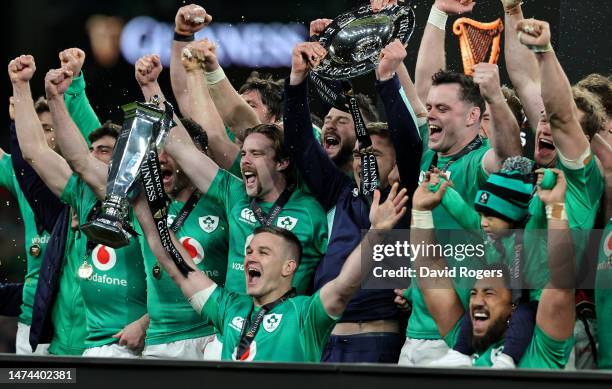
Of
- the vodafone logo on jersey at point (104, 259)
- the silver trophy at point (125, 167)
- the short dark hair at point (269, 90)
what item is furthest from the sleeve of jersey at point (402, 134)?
the vodafone logo on jersey at point (104, 259)

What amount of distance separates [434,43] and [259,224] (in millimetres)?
1064

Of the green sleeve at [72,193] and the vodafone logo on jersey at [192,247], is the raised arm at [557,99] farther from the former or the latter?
the green sleeve at [72,193]

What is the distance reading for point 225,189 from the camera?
5.02m

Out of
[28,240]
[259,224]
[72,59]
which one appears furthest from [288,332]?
[28,240]

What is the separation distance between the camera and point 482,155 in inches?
172

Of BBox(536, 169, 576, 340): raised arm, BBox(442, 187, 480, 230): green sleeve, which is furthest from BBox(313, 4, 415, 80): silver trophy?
BBox(536, 169, 576, 340): raised arm

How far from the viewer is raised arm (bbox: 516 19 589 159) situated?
394 cm

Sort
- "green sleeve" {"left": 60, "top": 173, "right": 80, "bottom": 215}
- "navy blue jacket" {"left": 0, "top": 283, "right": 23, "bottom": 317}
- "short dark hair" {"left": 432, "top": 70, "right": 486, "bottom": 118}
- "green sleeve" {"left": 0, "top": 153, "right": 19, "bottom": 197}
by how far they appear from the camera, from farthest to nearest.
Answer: "navy blue jacket" {"left": 0, "top": 283, "right": 23, "bottom": 317}
"green sleeve" {"left": 0, "top": 153, "right": 19, "bottom": 197}
"green sleeve" {"left": 60, "top": 173, "right": 80, "bottom": 215}
"short dark hair" {"left": 432, "top": 70, "right": 486, "bottom": 118}

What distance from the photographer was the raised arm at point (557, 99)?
3.94 m

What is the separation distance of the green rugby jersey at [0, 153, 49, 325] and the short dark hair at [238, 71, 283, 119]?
1.31 m

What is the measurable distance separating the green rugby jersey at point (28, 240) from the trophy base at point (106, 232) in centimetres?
151

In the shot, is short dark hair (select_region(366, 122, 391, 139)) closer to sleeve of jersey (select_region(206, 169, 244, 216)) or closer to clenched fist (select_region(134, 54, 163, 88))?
sleeve of jersey (select_region(206, 169, 244, 216))

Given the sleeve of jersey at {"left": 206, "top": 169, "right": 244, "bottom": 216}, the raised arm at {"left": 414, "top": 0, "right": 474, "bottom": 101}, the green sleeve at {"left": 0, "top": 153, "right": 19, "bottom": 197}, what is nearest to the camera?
the raised arm at {"left": 414, "top": 0, "right": 474, "bottom": 101}

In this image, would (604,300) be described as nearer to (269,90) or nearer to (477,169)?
(477,169)
